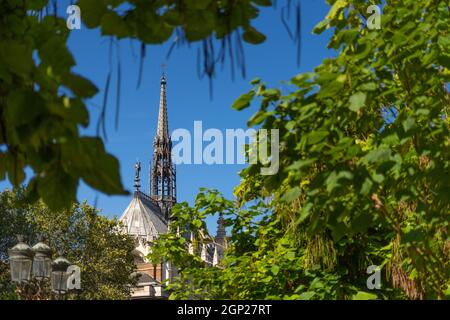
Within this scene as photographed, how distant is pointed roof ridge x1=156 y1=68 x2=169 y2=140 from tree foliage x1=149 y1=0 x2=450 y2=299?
105886mm

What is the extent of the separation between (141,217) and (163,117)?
815 inches

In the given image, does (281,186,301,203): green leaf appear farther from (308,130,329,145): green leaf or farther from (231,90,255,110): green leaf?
(231,90,255,110): green leaf

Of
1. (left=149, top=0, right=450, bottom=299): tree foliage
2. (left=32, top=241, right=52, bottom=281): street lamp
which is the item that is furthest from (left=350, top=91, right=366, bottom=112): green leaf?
(left=32, top=241, right=52, bottom=281): street lamp

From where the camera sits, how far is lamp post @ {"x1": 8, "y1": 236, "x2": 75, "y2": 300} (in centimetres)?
1144

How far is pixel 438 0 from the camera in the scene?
6.56 meters

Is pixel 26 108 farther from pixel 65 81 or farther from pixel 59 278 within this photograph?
pixel 59 278

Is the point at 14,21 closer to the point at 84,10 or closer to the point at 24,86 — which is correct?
the point at 84,10

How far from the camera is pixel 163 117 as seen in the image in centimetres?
11938

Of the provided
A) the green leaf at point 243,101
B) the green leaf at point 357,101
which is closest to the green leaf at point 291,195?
the green leaf at point 357,101

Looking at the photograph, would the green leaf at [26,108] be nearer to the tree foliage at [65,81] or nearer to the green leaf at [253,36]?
the tree foliage at [65,81]
